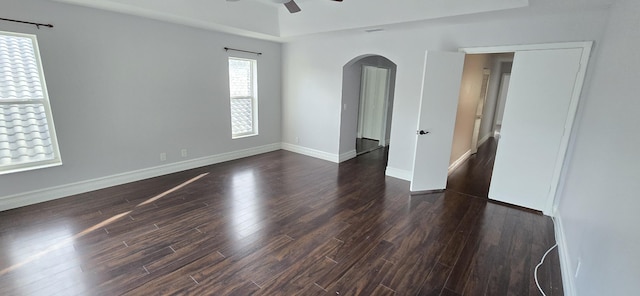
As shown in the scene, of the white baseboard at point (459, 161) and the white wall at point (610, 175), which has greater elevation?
the white wall at point (610, 175)

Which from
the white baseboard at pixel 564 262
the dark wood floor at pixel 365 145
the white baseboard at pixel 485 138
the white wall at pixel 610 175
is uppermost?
the white wall at pixel 610 175

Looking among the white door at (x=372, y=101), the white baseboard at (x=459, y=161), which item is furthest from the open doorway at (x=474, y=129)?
the white door at (x=372, y=101)

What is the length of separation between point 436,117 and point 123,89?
4.43 meters

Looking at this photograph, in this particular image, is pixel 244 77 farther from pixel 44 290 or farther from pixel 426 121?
pixel 44 290

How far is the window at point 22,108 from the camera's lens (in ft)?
10.1

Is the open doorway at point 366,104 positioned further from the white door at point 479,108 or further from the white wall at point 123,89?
the white wall at point 123,89

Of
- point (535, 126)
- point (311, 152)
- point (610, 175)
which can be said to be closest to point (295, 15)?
point (311, 152)

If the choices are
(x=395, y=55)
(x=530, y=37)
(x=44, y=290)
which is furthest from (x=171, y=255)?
(x=530, y=37)

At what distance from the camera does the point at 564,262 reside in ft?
8.02

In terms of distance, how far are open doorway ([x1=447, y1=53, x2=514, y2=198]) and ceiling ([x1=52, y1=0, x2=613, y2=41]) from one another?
1520mm

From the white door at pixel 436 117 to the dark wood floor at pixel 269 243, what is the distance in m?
0.34

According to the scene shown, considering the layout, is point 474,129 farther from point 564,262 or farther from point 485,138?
point 564,262

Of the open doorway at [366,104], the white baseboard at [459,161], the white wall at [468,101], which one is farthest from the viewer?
the open doorway at [366,104]

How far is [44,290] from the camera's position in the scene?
6.67 ft
